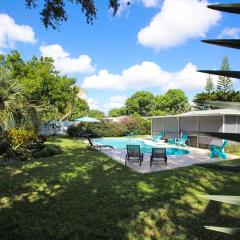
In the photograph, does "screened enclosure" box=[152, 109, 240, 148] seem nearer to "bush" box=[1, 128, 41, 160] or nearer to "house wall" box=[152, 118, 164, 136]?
"house wall" box=[152, 118, 164, 136]

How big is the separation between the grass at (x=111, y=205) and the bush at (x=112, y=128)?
2006cm

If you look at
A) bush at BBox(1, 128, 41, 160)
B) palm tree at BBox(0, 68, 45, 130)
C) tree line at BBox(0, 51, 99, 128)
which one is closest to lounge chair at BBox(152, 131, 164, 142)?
tree line at BBox(0, 51, 99, 128)

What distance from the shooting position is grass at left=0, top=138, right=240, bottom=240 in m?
5.46

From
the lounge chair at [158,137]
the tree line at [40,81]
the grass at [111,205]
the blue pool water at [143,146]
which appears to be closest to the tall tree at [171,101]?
the tree line at [40,81]

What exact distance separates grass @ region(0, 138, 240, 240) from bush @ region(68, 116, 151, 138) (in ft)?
65.8

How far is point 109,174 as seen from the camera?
414 inches

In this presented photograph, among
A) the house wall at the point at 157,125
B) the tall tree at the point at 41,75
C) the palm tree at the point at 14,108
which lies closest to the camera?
the palm tree at the point at 14,108

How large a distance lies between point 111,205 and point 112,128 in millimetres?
25454

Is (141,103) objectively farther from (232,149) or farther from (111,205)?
(111,205)

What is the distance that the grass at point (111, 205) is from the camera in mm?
5465

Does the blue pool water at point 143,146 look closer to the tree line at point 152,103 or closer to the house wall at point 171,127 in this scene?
the house wall at point 171,127

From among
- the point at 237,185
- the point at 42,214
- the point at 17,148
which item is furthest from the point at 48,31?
the point at 17,148

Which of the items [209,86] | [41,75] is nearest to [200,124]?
[41,75]

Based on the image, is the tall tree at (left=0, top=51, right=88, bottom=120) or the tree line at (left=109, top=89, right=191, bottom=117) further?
the tree line at (left=109, top=89, right=191, bottom=117)
